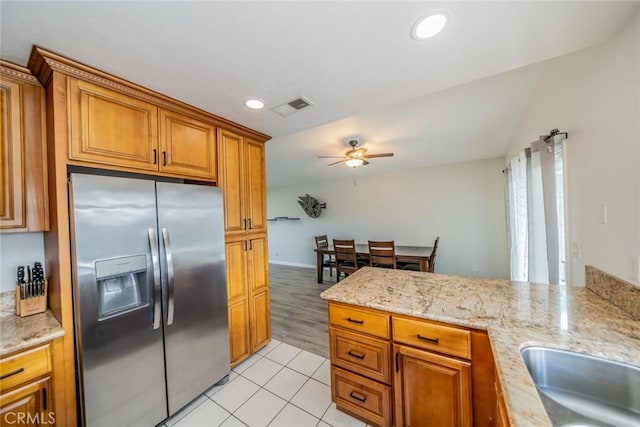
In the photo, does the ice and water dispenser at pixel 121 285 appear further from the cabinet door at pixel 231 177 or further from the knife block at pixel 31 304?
the cabinet door at pixel 231 177

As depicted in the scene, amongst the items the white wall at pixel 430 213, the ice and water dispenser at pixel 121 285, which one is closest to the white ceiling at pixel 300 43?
the ice and water dispenser at pixel 121 285

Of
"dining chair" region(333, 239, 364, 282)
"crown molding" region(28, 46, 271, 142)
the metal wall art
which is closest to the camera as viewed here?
"crown molding" region(28, 46, 271, 142)

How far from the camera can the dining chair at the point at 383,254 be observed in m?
3.54

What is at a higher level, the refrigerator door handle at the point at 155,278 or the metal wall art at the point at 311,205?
the metal wall art at the point at 311,205

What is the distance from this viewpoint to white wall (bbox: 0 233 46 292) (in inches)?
53.5

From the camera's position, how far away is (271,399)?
1.75 m

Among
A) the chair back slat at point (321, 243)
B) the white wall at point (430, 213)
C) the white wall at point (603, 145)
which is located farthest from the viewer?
the chair back slat at point (321, 243)

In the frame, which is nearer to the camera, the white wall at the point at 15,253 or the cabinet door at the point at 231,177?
the white wall at the point at 15,253

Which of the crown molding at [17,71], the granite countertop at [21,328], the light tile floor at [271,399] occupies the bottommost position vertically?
the light tile floor at [271,399]

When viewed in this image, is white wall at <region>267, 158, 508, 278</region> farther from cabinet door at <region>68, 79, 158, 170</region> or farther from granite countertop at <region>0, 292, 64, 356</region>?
granite countertop at <region>0, 292, 64, 356</region>

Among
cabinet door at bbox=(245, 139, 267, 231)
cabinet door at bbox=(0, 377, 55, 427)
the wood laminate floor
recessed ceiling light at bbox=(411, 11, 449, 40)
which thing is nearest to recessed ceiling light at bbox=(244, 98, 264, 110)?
cabinet door at bbox=(245, 139, 267, 231)

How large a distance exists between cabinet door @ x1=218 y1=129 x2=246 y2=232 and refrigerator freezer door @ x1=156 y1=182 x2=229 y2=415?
0.17 meters

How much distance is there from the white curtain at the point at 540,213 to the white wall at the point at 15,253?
3.65 m

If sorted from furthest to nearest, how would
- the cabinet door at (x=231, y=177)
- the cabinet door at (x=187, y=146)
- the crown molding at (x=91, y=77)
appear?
1. the cabinet door at (x=231, y=177)
2. the cabinet door at (x=187, y=146)
3. the crown molding at (x=91, y=77)
